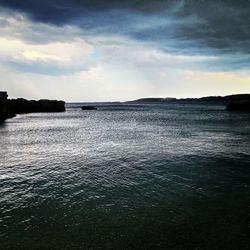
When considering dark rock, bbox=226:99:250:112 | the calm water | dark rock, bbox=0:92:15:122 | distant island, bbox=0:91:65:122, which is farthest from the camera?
dark rock, bbox=226:99:250:112

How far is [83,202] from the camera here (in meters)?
18.1

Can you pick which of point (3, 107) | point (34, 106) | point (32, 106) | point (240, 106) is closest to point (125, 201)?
point (3, 107)

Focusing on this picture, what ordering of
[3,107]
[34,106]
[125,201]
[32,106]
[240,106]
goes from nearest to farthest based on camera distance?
1. [125,201]
2. [3,107]
3. [240,106]
4. [32,106]
5. [34,106]

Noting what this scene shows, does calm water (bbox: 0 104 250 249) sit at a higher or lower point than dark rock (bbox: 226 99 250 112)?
lower

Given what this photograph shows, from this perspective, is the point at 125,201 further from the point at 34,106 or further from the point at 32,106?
the point at 34,106

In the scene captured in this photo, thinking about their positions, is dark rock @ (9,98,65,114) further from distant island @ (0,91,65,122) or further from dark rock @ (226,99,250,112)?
dark rock @ (226,99,250,112)

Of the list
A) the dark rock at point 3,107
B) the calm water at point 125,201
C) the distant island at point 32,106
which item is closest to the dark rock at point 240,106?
the distant island at point 32,106

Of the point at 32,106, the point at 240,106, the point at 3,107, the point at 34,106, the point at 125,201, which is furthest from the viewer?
the point at 34,106

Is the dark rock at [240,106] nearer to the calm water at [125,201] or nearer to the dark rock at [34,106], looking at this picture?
the dark rock at [34,106]

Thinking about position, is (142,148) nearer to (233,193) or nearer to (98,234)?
(233,193)

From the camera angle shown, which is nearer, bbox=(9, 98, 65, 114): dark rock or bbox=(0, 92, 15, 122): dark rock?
bbox=(0, 92, 15, 122): dark rock

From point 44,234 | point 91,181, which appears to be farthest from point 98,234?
point 91,181

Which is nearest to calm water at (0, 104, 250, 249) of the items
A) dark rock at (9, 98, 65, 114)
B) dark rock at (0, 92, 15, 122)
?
dark rock at (0, 92, 15, 122)

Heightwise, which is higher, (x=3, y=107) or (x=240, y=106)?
(x=3, y=107)
